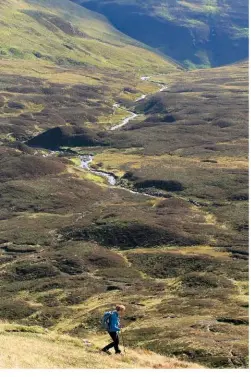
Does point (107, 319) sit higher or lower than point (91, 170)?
higher

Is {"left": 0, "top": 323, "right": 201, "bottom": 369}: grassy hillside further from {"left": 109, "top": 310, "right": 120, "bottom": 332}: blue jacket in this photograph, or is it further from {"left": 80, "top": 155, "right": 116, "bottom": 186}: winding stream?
{"left": 80, "top": 155, "right": 116, "bottom": 186}: winding stream

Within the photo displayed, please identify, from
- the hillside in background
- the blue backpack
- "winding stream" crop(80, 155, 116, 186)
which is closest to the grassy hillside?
the hillside in background

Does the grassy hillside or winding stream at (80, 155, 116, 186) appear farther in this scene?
winding stream at (80, 155, 116, 186)

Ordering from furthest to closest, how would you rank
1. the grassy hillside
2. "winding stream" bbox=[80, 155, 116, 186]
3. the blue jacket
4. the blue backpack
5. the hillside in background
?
"winding stream" bbox=[80, 155, 116, 186]
the hillside in background
the blue backpack
the blue jacket
the grassy hillside

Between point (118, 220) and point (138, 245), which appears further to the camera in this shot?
point (118, 220)

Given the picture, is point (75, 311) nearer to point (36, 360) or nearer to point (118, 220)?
point (36, 360)

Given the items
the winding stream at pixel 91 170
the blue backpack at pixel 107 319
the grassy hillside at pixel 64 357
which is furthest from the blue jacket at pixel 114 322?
the winding stream at pixel 91 170

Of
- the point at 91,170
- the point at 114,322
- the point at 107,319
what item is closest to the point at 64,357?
the point at 107,319

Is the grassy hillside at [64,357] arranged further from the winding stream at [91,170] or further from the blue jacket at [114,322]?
the winding stream at [91,170]

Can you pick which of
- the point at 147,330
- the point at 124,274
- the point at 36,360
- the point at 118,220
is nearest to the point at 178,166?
the point at 118,220

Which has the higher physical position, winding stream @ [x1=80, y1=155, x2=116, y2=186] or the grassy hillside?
the grassy hillside

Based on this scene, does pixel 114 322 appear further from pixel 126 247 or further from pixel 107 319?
pixel 126 247
